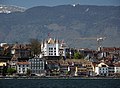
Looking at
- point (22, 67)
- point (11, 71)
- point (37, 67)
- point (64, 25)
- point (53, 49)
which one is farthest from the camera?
point (64, 25)

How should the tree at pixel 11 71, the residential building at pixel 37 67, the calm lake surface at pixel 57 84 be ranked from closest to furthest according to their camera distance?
the calm lake surface at pixel 57 84 → the tree at pixel 11 71 → the residential building at pixel 37 67

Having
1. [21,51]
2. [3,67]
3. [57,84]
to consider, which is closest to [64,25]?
[21,51]

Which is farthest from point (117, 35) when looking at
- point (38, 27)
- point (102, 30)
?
point (38, 27)

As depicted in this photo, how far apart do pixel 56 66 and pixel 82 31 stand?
109 m

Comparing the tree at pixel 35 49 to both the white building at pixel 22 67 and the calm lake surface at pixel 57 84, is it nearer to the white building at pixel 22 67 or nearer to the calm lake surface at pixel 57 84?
the white building at pixel 22 67

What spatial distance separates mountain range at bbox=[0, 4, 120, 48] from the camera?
158 meters

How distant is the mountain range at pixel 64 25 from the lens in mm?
158125

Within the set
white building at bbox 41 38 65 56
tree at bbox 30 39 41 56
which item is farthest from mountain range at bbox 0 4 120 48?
white building at bbox 41 38 65 56

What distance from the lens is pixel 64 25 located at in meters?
175

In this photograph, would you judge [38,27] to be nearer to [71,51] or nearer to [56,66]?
[71,51]

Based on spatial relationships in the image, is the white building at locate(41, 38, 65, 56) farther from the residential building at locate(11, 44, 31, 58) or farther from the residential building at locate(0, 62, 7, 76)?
the residential building at locate(0, 62, 7, 76)

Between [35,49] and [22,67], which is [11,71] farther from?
[35,49]

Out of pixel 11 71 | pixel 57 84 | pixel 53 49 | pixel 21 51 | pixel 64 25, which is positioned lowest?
pixel 57 84

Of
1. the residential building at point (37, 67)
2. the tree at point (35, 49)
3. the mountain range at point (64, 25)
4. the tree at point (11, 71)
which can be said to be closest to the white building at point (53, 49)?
the tree at point (35, 49)
